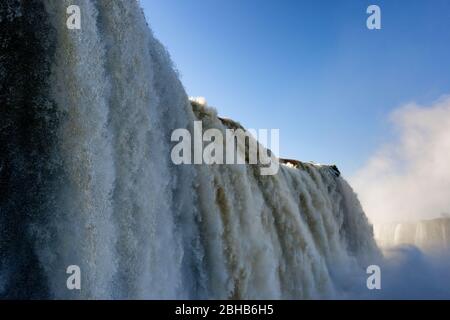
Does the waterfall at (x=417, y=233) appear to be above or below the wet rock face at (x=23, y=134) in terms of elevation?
below

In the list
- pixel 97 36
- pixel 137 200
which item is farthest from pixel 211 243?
pixel 97 36

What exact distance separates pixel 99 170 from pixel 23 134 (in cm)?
129

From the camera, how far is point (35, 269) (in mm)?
6031

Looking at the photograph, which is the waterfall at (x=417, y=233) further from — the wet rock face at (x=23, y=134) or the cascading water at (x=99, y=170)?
the wet rock face at (x=23, y=134)

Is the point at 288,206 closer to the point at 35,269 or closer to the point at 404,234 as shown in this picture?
the point at 35,269

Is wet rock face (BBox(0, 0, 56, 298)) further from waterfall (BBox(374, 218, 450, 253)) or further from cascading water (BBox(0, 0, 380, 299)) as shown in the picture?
waterfall (BBox(374, 218, 450, 253))

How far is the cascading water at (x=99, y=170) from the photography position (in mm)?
5664

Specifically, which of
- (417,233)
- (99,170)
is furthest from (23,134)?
(417,233)

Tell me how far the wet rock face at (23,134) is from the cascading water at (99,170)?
0.04ft

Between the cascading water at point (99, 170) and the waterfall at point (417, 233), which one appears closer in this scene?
the cascading water at point (99, 170)

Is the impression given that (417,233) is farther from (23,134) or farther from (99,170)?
(23,134)

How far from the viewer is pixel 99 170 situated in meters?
5.68

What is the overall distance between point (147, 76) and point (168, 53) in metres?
0.86

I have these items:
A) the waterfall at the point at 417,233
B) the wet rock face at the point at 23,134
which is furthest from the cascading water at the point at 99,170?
the waterfall at the point at 417,233
